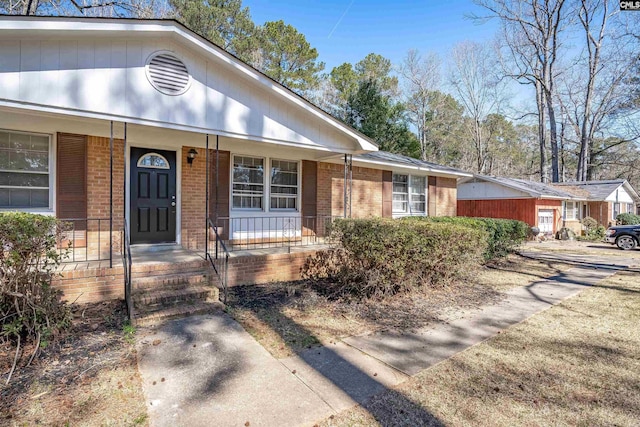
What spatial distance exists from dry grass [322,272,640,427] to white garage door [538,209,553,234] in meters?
15.9

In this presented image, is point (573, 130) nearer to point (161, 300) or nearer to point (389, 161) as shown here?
point (389, 161)

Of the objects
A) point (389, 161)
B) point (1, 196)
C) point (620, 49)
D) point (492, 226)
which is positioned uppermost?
point (620, 49)

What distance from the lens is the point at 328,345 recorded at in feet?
14.1

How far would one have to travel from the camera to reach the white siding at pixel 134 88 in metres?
5.02

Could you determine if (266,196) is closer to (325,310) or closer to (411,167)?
(325,310)

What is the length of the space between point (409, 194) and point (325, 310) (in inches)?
346

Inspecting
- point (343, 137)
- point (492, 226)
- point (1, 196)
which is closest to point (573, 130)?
point (492, 226)

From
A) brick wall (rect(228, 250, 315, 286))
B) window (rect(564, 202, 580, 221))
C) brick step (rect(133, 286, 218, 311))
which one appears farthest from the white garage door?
brick step (rect(133, 286, 218, 311))

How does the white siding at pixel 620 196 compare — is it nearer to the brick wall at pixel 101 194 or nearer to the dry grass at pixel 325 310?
the dry grass at pixel 325 310

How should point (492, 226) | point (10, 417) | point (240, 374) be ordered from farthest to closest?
point (492, 226)
point (240, 374)
point (10, 417)

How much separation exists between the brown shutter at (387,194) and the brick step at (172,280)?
7478 millimetres

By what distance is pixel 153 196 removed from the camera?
24.5ft

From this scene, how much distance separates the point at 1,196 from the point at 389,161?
9.92 metres

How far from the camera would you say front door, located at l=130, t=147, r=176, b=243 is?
730 cm
